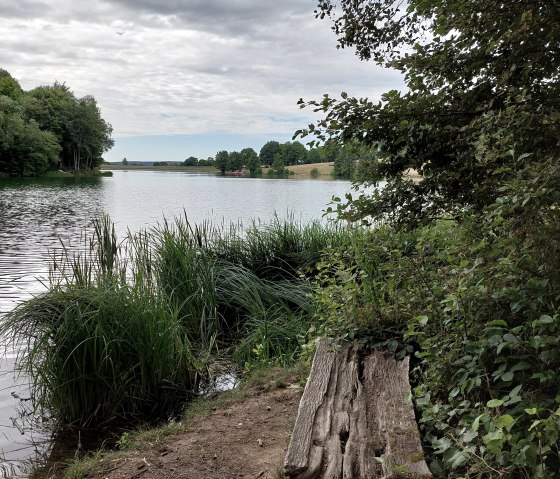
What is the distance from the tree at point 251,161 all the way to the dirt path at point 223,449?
226ft

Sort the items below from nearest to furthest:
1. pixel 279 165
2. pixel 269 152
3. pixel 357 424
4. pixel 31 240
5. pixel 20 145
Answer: pixel 357 424, pixel 31 240, pixel 20 145, pixel 279 165, pixel 269 152

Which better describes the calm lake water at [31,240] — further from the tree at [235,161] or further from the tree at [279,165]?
the tree at [235,161]

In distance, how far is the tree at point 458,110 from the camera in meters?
2.45

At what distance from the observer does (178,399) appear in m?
4.81

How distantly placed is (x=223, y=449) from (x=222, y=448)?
0.06 feet

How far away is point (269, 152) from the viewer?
68.6 m

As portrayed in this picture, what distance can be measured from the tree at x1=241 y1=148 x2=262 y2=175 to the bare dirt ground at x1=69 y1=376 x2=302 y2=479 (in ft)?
226

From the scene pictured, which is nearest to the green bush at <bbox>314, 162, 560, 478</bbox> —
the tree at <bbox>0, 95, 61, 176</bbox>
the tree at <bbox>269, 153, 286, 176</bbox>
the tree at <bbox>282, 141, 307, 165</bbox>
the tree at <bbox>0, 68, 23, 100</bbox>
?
the tree at <bbox>282, 141, 307, 165</bbox>

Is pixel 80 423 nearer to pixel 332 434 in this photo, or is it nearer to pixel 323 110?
pixel 332 434

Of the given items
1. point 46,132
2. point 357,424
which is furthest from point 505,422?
point 46,132

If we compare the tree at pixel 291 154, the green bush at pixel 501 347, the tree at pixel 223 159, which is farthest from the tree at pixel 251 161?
the green bush at pixel 501 347

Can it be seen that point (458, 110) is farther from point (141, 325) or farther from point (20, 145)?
point (20, 145)

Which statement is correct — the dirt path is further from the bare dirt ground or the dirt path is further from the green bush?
the green bush

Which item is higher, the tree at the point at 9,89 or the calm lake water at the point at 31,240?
the tree at the point at 9,89
